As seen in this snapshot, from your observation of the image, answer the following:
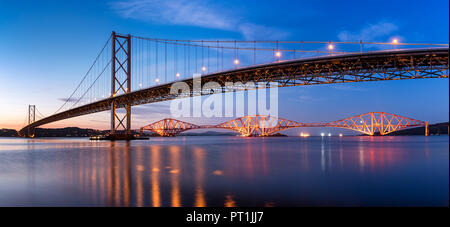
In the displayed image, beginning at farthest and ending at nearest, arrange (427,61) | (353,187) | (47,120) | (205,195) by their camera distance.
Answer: (47,120) < (427,61) < (353,187) < (205,195)

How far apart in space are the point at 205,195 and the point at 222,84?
30.5m

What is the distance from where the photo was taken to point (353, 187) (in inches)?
321

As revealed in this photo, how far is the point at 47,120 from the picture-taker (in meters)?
68.3

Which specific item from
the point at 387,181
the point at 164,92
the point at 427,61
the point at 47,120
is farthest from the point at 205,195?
the point at 47,120
